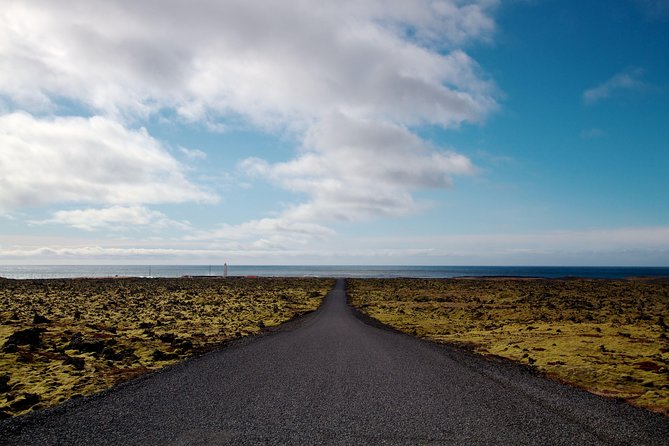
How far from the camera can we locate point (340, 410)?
9211 mm

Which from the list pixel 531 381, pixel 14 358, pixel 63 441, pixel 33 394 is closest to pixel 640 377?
pixel 531 381

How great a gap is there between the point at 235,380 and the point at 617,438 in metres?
9.47

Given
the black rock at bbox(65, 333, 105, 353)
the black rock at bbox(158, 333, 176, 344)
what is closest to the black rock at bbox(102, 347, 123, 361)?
the black rock at bbox(65, 333, 105, 353)

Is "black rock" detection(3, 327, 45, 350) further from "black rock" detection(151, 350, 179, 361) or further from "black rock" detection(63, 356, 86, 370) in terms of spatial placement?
"black rock" detection(151, 350, 179, 361)

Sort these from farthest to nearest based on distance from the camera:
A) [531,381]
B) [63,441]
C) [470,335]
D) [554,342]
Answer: [470,335]
[554,342]
[531,381]
[63,441]

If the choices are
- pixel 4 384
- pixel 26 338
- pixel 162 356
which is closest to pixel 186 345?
pixel 162 356

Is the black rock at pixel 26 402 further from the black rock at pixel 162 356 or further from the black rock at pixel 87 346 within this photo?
the black rock at pixel 87 346

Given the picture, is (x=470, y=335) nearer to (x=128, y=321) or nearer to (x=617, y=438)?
(x=617, y=438)

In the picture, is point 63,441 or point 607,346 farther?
point 607,346

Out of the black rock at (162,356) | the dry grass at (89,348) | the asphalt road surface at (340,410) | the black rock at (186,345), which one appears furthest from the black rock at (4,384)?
the black rock at (186,345)

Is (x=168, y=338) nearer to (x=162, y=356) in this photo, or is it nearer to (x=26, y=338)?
(x=162, y=356)

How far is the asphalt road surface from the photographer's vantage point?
769 centimetres

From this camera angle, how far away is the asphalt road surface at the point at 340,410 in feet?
25.2

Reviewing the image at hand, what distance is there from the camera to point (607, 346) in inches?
667
